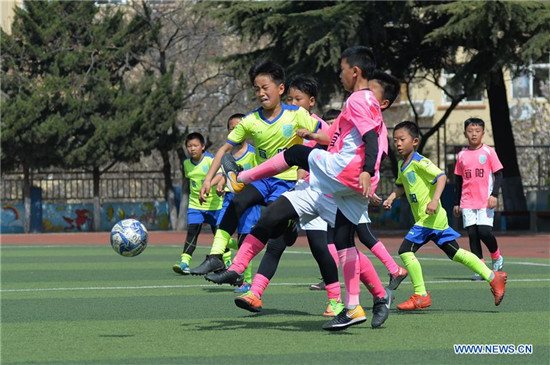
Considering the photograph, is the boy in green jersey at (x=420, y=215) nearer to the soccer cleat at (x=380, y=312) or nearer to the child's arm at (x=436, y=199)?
the child's arm at (x=436, y=199)

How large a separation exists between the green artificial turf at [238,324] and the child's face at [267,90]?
1761mm

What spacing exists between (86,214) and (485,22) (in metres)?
17.7

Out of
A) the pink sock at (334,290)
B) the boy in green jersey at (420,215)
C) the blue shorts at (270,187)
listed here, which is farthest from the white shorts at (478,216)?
the pink sock at (334,290)

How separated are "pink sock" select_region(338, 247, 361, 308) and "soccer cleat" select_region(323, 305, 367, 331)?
0.28ft

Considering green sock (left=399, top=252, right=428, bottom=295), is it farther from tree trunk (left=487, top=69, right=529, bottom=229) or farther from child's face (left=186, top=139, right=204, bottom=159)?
tree trunk (left=487, top=69, right=529, bottom=229)

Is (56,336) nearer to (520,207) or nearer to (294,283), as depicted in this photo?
(294,283)

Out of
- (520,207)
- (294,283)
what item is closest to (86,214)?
(520,207)

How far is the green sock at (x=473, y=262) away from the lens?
31.1 feet

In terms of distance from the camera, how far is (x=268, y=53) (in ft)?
94.2

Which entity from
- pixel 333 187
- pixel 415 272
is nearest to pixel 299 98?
pixel 415 272

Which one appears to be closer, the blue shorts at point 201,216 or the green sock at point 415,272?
the green sock at point 415,272

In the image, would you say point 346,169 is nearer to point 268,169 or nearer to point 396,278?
point 268,169

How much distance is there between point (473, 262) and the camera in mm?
9742

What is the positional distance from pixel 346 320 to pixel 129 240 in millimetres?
4510
